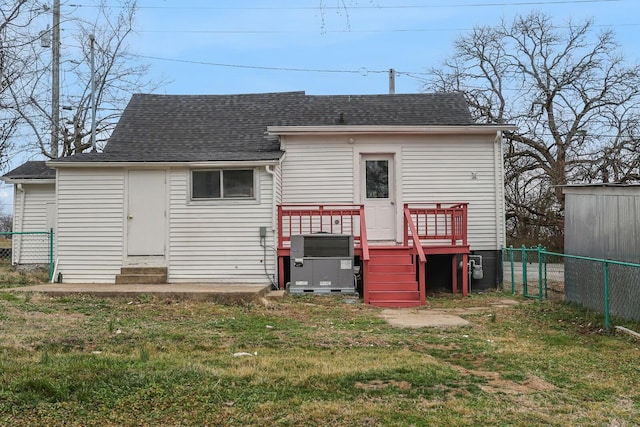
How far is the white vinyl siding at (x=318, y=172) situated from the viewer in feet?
44.1

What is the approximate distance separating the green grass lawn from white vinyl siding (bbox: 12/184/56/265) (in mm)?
9057

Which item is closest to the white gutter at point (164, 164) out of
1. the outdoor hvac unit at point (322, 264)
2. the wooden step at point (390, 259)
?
the outdoor hvac unit at point (322, 264)

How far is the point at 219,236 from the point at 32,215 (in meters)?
8.11

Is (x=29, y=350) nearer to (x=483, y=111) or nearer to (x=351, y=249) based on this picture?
(x=351, y=249)

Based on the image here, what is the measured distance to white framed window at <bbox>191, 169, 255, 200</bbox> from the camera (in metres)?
12.2

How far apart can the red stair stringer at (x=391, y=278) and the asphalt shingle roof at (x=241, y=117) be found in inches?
123

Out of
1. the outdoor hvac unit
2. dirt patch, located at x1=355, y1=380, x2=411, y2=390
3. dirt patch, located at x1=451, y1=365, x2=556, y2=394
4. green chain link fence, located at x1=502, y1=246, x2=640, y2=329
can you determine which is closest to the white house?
the outdoor hvac unit

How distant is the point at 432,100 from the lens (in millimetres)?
15797

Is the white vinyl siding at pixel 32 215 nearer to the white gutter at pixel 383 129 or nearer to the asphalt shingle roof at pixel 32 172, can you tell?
the asphalt shingle roof at pixel 32 172

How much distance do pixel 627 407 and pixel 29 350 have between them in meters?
5.51

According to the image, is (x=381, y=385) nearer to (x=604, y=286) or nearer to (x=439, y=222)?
(x=604, y=286)

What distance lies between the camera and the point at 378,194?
13625 millimetres

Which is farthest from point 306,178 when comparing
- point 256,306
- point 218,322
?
point 218,322

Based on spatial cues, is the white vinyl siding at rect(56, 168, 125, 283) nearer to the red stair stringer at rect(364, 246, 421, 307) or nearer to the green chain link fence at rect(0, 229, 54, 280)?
the red stair stringer at rect(364, 246, 421, 307)
